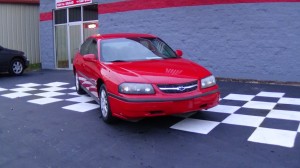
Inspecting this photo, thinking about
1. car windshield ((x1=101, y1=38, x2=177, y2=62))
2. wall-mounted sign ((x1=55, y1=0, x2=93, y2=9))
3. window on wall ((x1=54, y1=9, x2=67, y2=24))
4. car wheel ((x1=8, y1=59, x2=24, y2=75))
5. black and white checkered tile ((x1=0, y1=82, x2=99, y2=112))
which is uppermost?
wall-mounted sign ((x1=55, y1=0, x2=93, y2=9))

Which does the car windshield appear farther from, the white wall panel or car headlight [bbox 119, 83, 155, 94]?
the white wall panel

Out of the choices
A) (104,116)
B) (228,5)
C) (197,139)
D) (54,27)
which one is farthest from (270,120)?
(54,27)

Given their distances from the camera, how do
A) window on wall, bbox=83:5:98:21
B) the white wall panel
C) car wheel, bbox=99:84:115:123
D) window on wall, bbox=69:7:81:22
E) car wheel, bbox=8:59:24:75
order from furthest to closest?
1. the white wall panel
2. window on wall, bbox=69:7:81:22
3. window on wall, bbox=83:5:98:21
4. car wheel, bbox=8:59:24:75
5. car wheel, bbox=99:84:115:123

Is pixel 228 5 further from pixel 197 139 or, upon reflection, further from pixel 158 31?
pixel 197 139

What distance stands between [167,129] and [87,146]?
1272 millimetres

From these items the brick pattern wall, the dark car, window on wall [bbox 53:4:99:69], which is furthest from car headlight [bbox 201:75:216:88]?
the dark car

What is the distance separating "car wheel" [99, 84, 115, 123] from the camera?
5.38 meters

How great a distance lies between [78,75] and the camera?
8.02m

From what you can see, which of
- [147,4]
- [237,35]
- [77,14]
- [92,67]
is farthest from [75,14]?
[92,67]

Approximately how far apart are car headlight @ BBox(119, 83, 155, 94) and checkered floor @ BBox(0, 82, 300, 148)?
828 mm

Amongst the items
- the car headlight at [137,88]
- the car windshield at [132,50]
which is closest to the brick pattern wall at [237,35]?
the car windshield at [132,50]

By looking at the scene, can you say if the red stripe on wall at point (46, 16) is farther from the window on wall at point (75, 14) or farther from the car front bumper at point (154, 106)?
the car front bumper at point (154, 106)

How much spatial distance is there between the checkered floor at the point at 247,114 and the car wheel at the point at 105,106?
97 centimetres

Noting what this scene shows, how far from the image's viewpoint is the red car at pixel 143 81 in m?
4.78
